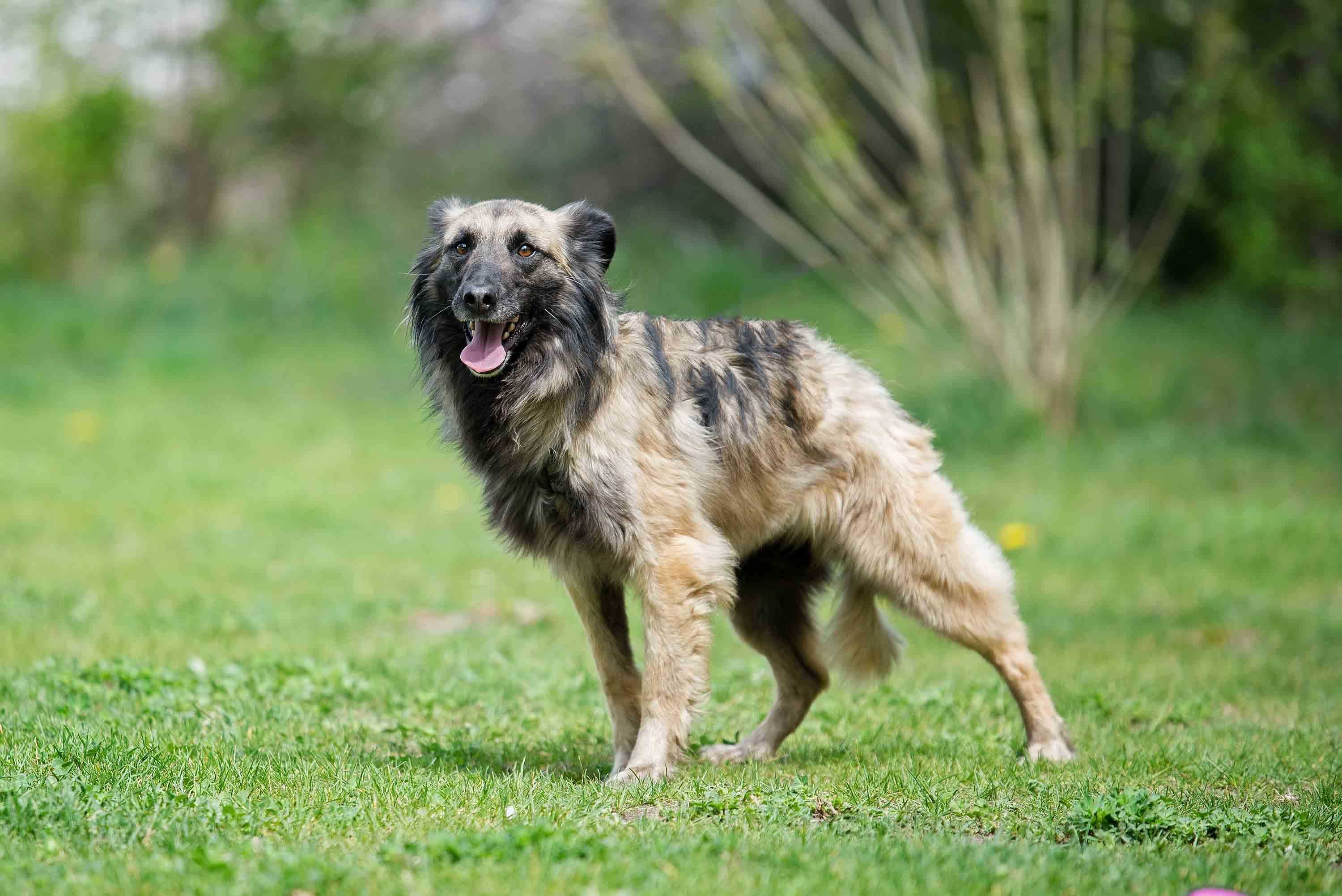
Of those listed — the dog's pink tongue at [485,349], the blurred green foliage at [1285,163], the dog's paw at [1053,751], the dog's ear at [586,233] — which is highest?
the blurred green foliage at [1285,163]

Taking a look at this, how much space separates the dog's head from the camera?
15.7 ft

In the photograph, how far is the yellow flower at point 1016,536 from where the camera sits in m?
9.57

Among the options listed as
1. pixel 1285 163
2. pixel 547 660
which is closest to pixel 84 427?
pixel 547 660

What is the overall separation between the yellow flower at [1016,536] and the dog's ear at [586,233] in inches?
206

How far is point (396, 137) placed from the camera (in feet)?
64.0

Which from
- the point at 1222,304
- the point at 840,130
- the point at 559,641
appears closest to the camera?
the point at 559,641

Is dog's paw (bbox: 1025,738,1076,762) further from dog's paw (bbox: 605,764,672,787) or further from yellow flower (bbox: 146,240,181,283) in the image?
yellow flower (bbox: 146,240,181,283)

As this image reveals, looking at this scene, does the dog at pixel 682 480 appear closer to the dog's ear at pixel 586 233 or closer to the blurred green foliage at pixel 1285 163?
the dog's ear at pixel 586 233

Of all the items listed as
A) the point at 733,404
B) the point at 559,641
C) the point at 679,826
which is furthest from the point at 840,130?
the point at 679,826

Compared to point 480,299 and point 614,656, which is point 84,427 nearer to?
point 614,656

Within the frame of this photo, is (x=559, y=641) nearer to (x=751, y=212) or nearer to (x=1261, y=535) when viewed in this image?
(x=1261, y=535)

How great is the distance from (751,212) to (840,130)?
1344 millimetres

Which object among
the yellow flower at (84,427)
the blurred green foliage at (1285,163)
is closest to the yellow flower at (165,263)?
the yellow flower at (84,427)

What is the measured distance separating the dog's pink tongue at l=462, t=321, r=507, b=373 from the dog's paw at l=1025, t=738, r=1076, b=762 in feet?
8.11
